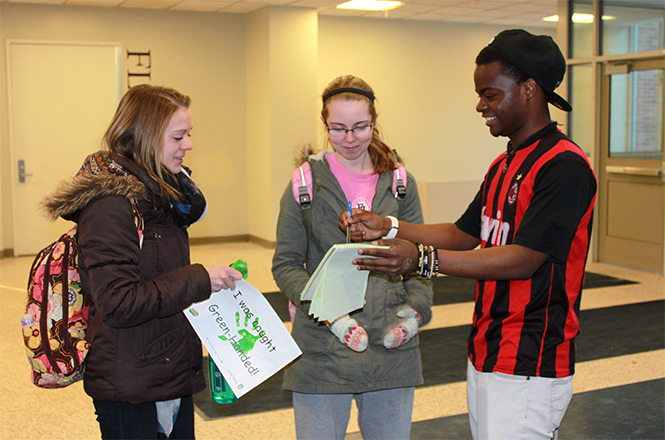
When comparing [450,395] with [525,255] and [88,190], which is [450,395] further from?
[88,190]

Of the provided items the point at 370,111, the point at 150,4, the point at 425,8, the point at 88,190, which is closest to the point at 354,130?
the point at 370,111

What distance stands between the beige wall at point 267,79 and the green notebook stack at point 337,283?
6.67 meters

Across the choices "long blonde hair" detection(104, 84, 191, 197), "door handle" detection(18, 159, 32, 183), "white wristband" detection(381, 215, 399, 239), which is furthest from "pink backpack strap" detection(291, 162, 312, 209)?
"door handle" detection(18, 159, 32, 183)

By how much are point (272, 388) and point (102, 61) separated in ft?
18.9

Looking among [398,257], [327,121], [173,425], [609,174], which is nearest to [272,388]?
[173,425]

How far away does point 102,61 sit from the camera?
8.02m

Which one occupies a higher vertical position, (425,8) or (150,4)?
(425,8)

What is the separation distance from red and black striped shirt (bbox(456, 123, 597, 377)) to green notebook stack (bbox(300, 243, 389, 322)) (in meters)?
0.35

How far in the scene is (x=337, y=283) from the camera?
5.27ft

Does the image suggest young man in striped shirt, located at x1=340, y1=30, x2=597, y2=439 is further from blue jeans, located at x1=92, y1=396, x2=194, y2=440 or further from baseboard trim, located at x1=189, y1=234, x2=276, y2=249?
baseboard trim, located at x1=189, y1=234, x2=276, y2=249

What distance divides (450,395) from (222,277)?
7.48 ft

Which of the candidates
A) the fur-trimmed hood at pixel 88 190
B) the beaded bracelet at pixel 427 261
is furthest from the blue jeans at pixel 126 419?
the beaded bracelet at pixel 427 261

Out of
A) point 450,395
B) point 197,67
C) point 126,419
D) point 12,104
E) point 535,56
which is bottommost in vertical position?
point 450,395

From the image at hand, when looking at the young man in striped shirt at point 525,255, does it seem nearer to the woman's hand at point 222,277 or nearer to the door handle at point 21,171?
the woman's hand at point 222,277
